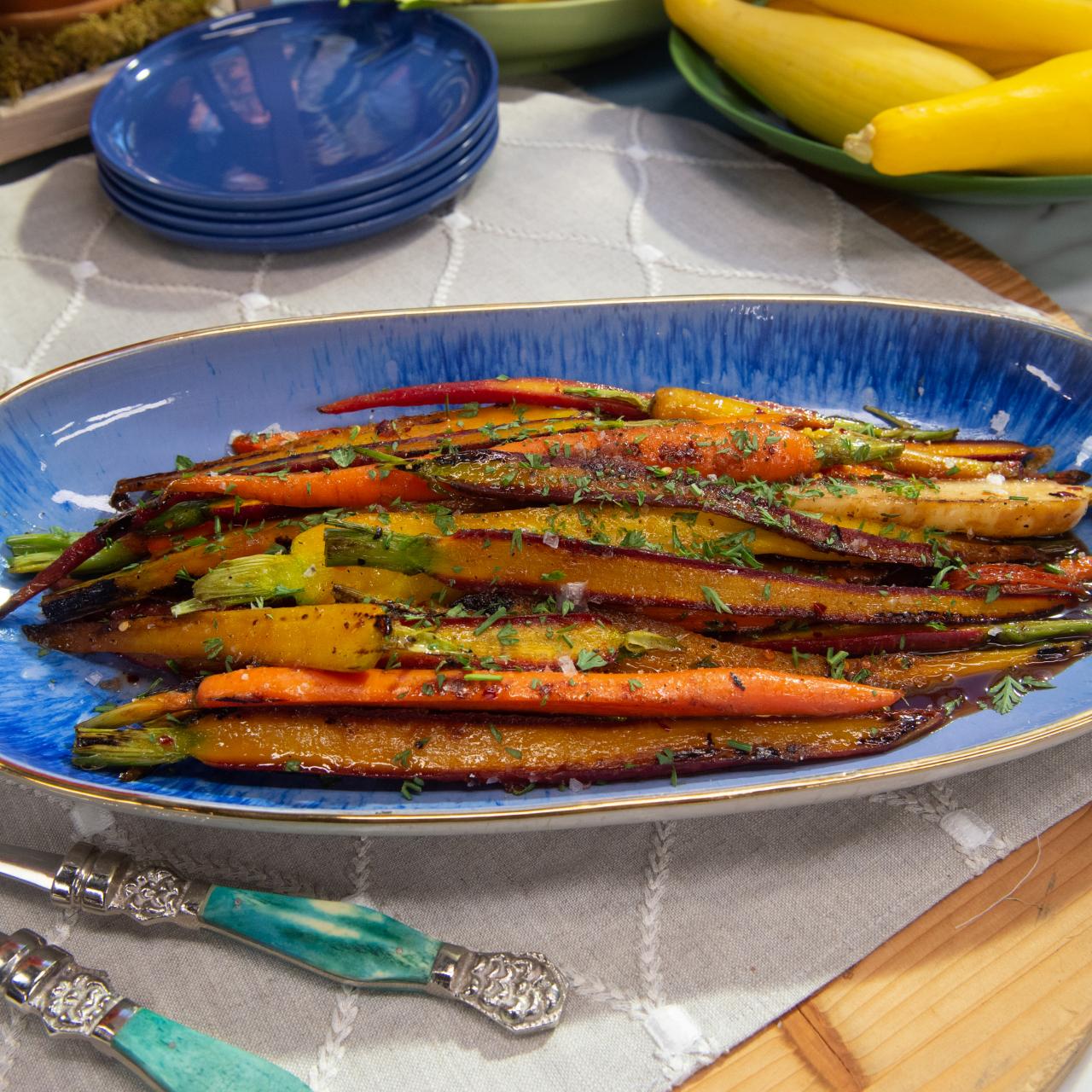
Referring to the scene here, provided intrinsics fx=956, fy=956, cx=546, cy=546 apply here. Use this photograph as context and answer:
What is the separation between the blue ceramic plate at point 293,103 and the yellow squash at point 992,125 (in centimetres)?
123

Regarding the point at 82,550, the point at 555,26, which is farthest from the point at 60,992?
the point at 555,26

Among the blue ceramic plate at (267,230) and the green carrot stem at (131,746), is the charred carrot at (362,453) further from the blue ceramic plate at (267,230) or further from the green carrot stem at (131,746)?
the blue ceramic plate at (267,230)

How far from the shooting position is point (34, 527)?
199 cm

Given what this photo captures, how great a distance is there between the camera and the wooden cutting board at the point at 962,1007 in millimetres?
1378

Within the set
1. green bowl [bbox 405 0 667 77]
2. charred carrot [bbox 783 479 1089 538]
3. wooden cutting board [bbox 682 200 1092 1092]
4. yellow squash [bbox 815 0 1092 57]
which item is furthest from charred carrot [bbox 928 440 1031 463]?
green bowl [bbox 405 0 667 77]

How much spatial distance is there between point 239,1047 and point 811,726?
1.01 m

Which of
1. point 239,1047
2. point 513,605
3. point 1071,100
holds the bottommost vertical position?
point 239,1047

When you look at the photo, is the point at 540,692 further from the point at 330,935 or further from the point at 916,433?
the point at 916,433

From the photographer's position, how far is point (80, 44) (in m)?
3.35

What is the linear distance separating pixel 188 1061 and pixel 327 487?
947mm

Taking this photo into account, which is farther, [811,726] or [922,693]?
[922,693]

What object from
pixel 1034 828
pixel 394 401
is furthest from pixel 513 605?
pixel 1034 828

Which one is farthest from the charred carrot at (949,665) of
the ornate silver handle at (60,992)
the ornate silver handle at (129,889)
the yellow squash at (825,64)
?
the yellow squash at (825,64)

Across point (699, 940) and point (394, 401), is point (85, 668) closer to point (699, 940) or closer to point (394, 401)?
point (394, 401)
